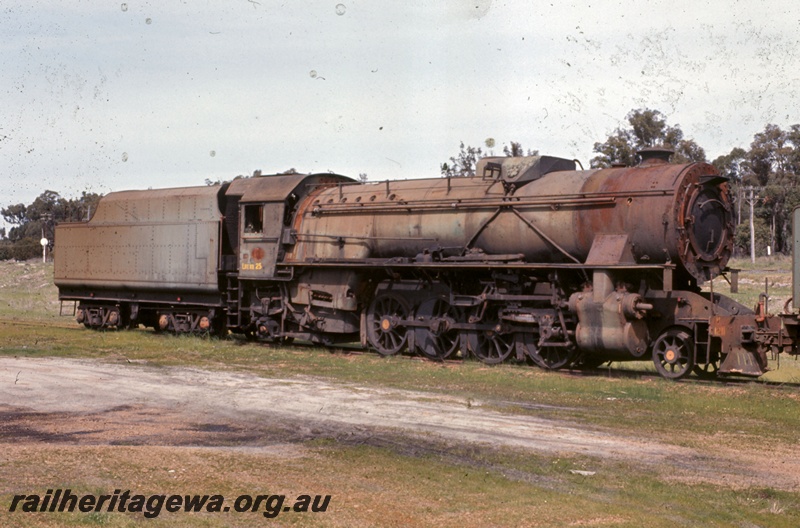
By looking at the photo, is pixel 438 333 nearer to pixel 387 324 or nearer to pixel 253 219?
pixel 387 324

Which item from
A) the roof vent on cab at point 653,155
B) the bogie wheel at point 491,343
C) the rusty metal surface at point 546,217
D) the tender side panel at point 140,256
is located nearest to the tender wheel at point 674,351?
the rusty metal surface at point 546,217

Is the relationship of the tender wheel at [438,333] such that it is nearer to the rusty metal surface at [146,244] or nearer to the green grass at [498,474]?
→ the green grass at [498,474]

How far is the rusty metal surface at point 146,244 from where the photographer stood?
84.3 feet

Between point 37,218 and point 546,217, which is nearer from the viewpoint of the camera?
point 546,217

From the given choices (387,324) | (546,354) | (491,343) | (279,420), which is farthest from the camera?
(387,324)

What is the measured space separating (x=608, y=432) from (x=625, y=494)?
3.17 meters

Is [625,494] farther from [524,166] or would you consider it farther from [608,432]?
[524,166]

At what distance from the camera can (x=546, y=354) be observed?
19391 millimetres

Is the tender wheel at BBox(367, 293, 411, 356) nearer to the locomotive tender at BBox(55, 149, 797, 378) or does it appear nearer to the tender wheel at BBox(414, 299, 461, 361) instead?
the locomotive tender at BBox(55, 149, 797, 378)
